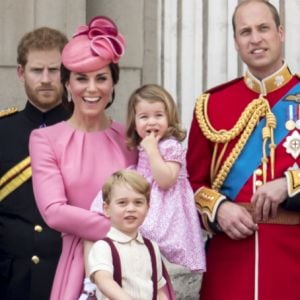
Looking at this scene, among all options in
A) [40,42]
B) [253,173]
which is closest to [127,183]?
[253,173]

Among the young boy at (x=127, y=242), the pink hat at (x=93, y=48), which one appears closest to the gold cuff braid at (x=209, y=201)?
the young boy at (x=127, y=242)

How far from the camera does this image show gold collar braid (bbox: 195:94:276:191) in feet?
16.8

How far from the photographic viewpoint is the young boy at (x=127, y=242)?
4668mm

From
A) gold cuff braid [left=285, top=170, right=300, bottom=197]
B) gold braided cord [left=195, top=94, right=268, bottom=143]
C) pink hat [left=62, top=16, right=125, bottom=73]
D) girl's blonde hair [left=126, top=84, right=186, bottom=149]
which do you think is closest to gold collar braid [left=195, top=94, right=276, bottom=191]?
gold braided cord [left=195, top=94, right=268, bottom=143]

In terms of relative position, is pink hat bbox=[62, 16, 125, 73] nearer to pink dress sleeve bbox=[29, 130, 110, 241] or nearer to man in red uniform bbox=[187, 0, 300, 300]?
pink dress sleeve bbox=[29, 130, 110, 241]

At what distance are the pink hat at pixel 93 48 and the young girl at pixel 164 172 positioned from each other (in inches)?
7.5

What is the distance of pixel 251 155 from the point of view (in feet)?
16.9

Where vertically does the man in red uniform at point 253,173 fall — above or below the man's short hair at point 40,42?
below

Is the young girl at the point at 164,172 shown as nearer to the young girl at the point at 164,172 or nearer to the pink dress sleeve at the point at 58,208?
the young girl at the point at 164,172

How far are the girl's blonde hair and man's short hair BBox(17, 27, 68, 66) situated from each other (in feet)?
2.20

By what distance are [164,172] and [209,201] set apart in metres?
0.33

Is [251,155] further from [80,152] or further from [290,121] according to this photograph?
[80,152]

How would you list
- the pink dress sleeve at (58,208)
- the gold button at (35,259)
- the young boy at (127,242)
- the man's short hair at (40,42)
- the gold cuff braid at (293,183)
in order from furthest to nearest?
the man's short hair at (40,42)
the gold button at (35,259)
the gold cuff braid at (293,183)
the pink dress sleeve at (58,208)
the young boy at (127,242)

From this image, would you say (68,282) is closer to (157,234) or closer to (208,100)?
(157,234)
